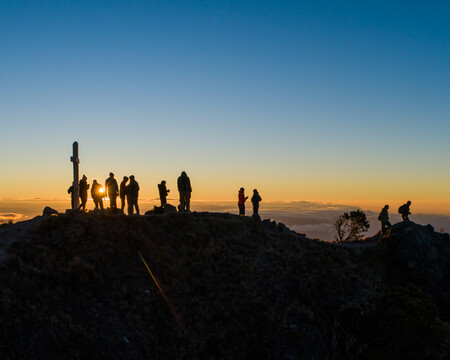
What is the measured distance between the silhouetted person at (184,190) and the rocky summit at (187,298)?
1808 millimetres

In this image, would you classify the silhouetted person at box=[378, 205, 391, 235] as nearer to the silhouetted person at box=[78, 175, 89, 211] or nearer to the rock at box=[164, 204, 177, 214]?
the rock at box=[164, 204, 177, 214]

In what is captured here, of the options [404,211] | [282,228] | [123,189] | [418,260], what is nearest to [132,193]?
[123,189]

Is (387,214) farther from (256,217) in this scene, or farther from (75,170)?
(75,170)

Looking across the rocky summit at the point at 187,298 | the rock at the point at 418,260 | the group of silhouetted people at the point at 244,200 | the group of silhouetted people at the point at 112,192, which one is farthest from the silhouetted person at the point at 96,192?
the rock at the point at 418,260

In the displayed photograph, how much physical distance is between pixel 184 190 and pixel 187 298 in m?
10.4

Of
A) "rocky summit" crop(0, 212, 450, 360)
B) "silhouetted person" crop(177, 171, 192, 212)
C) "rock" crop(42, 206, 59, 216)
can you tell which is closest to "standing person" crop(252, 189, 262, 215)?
"rocky summit" crop(0, 212, 450, 360)

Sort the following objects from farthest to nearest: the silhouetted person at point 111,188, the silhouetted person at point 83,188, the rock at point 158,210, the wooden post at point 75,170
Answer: the rock at point 158,210
the silhouetted person at point 83,188
the silhouetted person at point 111,188
the wooden post at point 75,170

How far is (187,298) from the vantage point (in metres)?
18.7

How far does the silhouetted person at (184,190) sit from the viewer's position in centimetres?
2734

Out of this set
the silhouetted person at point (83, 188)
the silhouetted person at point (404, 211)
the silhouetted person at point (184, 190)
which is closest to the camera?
the silhouetted person at point (83, 188)

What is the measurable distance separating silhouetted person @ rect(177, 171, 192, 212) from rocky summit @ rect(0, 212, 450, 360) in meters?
1.81

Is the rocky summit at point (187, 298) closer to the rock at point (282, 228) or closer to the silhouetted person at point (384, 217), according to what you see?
the rock at point (282, 228)

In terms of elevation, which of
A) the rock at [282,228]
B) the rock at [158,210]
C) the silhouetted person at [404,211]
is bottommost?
the rock at [282,228]

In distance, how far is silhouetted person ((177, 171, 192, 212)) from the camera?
27344 mm
